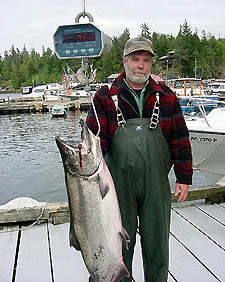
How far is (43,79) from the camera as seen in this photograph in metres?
81.5

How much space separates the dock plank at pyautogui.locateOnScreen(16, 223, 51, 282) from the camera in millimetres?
2713

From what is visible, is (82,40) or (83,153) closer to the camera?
(83,153)

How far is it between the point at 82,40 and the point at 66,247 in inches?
74.2

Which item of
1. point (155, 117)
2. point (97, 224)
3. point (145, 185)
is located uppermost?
point (155, 117)

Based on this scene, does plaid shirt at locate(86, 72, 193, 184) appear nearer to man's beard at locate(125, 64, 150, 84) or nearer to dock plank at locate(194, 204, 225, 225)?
man's beard at locate(125, 64, 150, 84)

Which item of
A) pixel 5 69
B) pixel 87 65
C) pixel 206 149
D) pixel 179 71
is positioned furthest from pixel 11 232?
pixel 5 69

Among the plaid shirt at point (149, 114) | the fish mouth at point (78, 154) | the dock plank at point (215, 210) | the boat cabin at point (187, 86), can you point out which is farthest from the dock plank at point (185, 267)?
the boat cabin at point (187, 86)

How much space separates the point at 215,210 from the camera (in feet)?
13.1

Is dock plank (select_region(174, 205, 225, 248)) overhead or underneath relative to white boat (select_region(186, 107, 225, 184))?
underneath

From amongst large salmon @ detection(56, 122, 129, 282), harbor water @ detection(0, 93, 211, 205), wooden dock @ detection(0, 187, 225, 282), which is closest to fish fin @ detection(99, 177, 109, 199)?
large salmon @ detection(56, 122, 129, 282)

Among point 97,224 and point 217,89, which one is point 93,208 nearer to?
point 97,224

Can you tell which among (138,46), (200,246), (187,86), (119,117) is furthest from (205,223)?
(187,86)

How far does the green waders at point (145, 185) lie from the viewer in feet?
6.82

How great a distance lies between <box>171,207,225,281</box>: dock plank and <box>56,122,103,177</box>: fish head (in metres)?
1.55
